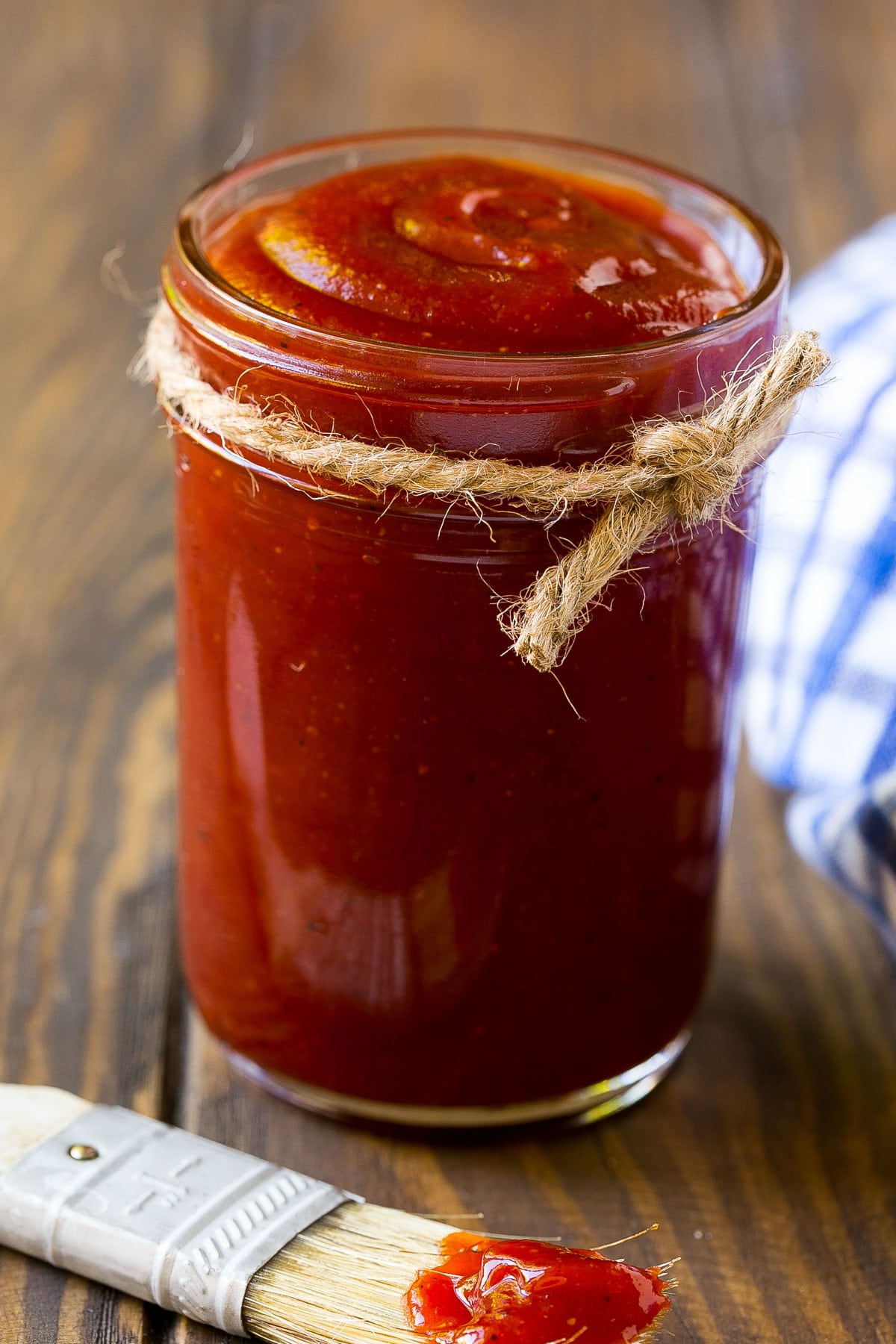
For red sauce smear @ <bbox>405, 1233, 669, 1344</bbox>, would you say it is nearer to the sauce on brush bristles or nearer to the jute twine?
the sauce on brush bristles

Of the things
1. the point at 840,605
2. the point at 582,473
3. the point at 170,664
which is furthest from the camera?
the point at 170,664

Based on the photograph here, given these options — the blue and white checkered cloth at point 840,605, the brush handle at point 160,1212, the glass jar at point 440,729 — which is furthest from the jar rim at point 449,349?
the brush handle at point 160,1212

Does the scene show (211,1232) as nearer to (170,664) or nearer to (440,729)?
(440,729)

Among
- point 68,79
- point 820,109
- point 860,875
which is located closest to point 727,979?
point 860,875

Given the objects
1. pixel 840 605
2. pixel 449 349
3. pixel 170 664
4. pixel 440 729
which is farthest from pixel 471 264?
pixel 170 664

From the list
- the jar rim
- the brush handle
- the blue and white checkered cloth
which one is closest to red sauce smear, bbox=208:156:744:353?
the jar rim
